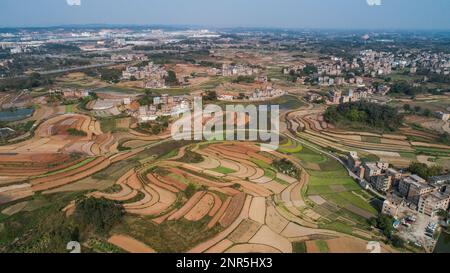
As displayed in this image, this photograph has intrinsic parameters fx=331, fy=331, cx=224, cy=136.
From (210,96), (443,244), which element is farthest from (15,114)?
(443,244)

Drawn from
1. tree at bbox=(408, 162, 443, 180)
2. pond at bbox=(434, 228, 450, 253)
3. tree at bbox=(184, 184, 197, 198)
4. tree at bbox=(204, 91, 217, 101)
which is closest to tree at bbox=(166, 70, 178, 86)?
tree at bbox=(204, 91, 217, 101)

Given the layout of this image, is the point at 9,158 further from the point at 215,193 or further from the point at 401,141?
the point at 401,141

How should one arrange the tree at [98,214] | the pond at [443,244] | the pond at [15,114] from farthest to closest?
1. the pond at [15,114]
2. the tree at [98,214]
3. the pond at [443,244]

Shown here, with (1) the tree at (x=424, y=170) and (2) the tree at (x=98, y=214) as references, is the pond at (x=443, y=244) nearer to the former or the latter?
(1) the tree at (x=424, y=170)

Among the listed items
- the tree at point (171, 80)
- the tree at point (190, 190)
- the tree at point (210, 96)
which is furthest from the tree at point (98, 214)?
the tree at point (171, 80)

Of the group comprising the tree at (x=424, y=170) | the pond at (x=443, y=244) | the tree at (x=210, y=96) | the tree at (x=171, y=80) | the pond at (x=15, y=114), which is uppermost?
the tree at (x=171, y=80)

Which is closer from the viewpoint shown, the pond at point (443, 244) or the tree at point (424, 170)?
the pond at point (443, 244)

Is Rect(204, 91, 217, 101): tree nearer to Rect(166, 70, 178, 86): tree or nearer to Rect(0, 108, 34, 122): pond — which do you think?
Rect(166, 70, 178, 86): tree

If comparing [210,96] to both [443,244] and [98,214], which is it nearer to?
[98,214]

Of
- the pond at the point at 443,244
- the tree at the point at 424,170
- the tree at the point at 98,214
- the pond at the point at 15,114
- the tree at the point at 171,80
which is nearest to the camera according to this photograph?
the pond at the point at 443,244
